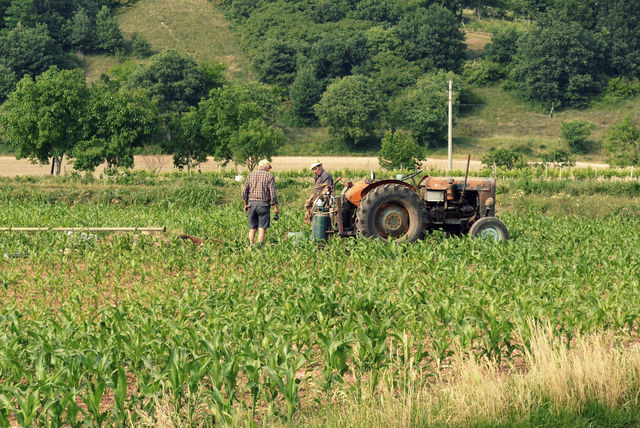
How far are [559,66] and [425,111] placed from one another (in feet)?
66.4

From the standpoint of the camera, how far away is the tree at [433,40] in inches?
3595

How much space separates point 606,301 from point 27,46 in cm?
8935

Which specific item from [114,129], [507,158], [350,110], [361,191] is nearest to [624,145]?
[507,158]

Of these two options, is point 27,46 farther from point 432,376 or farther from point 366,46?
point 432,376

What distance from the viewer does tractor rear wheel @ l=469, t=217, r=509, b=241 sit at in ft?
46.4

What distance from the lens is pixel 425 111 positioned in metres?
72.9

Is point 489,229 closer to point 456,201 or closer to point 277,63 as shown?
point 456,201

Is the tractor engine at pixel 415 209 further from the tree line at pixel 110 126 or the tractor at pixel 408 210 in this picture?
the tree line at pixel 110 126

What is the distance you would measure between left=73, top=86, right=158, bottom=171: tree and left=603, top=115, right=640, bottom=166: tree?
32.6 meters

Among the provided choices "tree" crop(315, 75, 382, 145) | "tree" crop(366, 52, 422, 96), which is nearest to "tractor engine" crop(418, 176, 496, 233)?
"tree" crop(315, 75, 382, 145)

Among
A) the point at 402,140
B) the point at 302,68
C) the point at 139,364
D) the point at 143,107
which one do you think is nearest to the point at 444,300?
the point at 139,364

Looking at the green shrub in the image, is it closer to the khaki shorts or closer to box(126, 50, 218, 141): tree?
box(126, 50, 218, 141): tree

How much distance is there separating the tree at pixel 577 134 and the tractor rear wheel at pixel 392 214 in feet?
189

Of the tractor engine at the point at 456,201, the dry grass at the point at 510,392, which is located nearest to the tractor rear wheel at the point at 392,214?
the tractor engine at the point at 456,201
